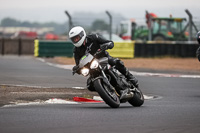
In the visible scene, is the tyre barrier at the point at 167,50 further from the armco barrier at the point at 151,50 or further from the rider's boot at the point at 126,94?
the rider's boot at the point at 126,94

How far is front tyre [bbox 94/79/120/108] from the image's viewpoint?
32.8 ft

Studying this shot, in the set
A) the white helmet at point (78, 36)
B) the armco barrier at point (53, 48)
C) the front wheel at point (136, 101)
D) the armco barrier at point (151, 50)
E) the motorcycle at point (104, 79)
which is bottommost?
the armco barrier at point (53, 48)

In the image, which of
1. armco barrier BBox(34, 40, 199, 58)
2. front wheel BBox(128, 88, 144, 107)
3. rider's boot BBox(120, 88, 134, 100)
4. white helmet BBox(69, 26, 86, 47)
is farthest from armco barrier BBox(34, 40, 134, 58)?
white helmet BBox(69, 26, 86, 47)

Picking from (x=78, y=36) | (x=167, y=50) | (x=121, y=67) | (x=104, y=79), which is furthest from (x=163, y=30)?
(x=104, y=79)

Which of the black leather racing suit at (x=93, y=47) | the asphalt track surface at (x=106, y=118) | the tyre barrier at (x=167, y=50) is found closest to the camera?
the asphalt track surface at (x=106, y=118)

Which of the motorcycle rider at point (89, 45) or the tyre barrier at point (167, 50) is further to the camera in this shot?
the tyre barrier at point (167, 50)

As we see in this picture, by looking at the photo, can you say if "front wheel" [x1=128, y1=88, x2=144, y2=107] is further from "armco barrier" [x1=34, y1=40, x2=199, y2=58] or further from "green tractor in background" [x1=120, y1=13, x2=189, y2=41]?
"green tractor in background" [x1=120, y1=13, x2=189, y2=41]

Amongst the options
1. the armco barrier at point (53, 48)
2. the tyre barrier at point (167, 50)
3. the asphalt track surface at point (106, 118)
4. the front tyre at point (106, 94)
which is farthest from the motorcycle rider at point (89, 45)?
the armco barrier at point (53, 48)

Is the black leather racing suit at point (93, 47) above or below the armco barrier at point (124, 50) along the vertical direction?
above

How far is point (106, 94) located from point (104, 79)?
0.29m

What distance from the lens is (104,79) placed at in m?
10.2

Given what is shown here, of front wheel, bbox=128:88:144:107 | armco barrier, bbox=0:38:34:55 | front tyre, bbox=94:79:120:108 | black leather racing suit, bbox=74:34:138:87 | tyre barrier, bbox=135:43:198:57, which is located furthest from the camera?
armco barrier, bbox=0:38:34:55

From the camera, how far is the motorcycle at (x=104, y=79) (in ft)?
33.1

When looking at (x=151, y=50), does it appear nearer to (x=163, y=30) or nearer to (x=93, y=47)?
(x=163, y=30)
